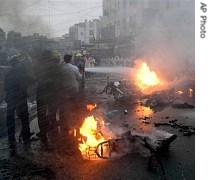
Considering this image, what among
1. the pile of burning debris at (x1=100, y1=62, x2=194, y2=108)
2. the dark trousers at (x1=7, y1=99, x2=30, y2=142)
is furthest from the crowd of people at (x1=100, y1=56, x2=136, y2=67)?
the dark trousers at (x1=7, y1=99, x2=30, y2=142)

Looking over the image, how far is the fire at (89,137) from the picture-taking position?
4.92 metres

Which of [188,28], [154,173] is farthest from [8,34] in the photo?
[154,173]

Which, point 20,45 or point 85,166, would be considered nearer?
point 85,166

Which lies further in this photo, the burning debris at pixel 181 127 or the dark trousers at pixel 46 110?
the burning debris at pixel 181 127

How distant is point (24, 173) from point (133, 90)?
777 cm

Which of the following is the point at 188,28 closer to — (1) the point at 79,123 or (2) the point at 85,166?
(1) the point at 79,123

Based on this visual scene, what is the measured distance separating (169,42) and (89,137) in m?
8.08

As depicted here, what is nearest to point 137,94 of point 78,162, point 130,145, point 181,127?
point 181,127

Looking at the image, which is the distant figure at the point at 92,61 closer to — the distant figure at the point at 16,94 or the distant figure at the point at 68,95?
the distant figure at the point at 68,95

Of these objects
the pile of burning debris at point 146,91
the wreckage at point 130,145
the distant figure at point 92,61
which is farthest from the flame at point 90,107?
the distant figure at point 92,61

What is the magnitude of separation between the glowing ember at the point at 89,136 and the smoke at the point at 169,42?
443cm
